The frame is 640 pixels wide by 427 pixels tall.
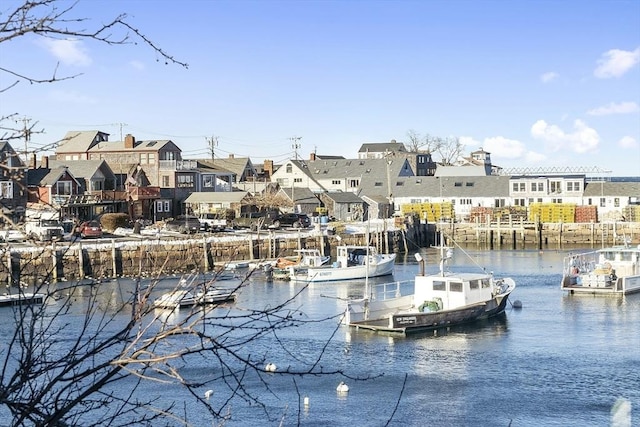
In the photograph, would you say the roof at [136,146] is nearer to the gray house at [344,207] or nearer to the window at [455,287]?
the gray house at [344,207]

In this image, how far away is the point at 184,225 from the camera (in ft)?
200

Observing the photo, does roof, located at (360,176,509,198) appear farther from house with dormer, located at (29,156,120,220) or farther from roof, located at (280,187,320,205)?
house with dormer, located at (29,156,120,220)

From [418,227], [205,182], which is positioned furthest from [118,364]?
[205,182]

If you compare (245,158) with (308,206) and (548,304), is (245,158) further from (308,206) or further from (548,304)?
(548,304)

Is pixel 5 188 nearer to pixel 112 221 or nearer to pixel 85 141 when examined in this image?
pixel 112 221

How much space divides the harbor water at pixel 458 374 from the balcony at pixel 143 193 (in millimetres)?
31817

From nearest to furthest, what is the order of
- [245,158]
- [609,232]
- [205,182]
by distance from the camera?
[609,232], [205,182], [245,158]

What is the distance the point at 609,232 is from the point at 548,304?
123 ft

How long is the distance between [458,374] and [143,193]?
4779 centimetres

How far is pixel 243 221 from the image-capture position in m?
68.7

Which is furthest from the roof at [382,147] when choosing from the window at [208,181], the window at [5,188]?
the window at [5,188]

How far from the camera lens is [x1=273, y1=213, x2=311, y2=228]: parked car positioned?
68.6m

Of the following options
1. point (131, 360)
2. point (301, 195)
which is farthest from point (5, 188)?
point (301, 195)

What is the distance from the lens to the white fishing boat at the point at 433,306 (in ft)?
105
